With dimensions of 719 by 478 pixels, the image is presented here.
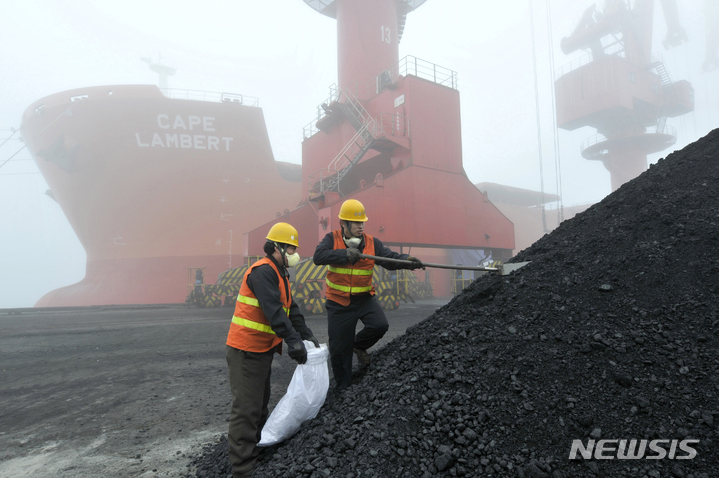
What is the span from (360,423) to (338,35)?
1639 centimetres

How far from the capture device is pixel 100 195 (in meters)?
18.2

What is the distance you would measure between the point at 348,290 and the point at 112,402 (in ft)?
8.97

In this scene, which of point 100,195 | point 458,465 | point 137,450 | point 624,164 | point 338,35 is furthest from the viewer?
point 624,164

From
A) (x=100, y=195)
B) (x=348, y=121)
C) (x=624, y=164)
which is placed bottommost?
(x=100, y=195)

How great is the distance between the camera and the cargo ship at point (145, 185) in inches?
696

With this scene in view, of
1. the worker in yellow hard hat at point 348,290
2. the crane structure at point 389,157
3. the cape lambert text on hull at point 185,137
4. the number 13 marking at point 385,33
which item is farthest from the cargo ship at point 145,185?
the worker in yellow hard hat at point 348,290

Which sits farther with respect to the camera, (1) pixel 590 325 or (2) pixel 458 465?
(1) pixel 590 325

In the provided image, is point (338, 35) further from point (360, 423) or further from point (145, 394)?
point (360, 423)

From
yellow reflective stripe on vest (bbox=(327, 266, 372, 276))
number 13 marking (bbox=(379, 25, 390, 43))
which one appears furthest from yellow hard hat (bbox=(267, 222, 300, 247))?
number 13 marking (bbox=(379, 25, 390, 43))

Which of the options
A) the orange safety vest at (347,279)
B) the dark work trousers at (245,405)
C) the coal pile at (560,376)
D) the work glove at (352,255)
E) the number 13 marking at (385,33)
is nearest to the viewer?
the coal pile at (560,376)

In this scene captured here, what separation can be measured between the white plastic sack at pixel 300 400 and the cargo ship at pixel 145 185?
654 inches

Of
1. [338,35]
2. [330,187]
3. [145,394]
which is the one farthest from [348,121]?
[145,394]

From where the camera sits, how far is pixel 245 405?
2197mm

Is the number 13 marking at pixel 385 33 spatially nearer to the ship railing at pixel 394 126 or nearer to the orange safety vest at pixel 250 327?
the ship railing at pixel 394 126
